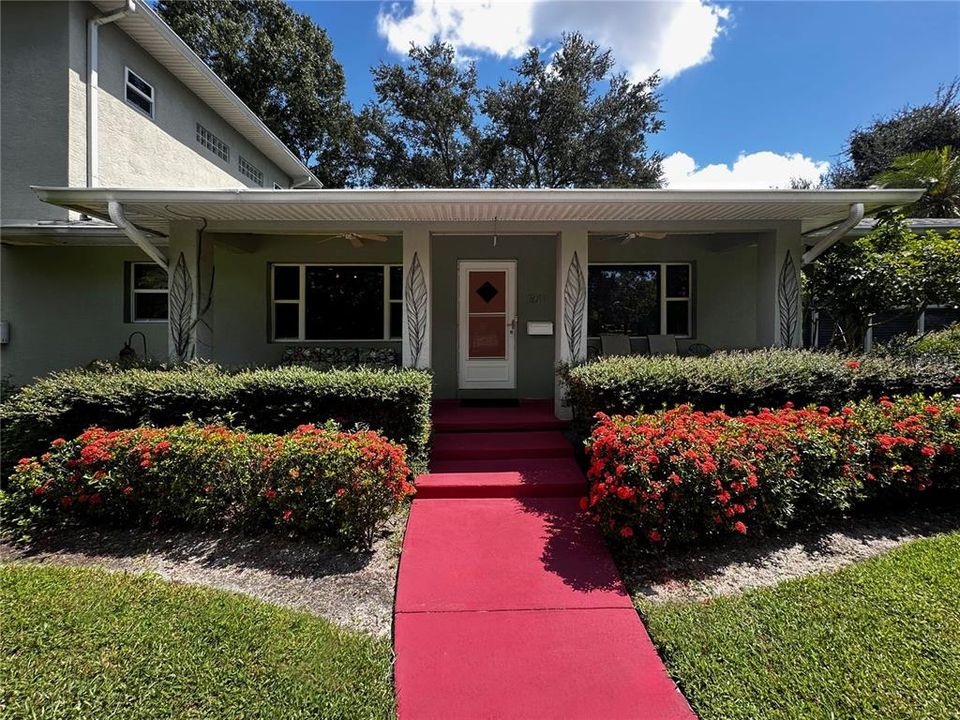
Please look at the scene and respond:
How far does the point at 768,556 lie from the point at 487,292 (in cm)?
524

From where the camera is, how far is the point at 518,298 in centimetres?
756

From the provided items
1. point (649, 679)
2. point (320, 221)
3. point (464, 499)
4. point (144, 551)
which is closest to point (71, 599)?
point (144, 551)

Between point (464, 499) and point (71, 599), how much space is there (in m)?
2.80

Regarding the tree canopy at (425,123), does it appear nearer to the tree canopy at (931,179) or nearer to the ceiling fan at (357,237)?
the ceiling fan at (357,237)

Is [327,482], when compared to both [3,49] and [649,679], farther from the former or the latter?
[3,49]

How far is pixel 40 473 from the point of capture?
3.80m

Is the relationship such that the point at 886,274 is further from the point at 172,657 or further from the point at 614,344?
the point at 172,657

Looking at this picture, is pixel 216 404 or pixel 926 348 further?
pixel 926 348

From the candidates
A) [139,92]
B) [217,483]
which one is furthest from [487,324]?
[139,92]

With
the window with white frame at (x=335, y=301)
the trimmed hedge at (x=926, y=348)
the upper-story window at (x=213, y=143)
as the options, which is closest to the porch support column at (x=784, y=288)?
the trimmed hedge at (x=926, y=348)

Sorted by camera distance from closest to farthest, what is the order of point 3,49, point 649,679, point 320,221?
point 649,679, point 320,221, point 3,49

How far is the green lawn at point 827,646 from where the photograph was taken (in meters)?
2.12

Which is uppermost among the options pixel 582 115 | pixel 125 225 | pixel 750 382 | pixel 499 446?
pixel 582 115

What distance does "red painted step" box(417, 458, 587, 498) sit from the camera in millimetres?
4527
